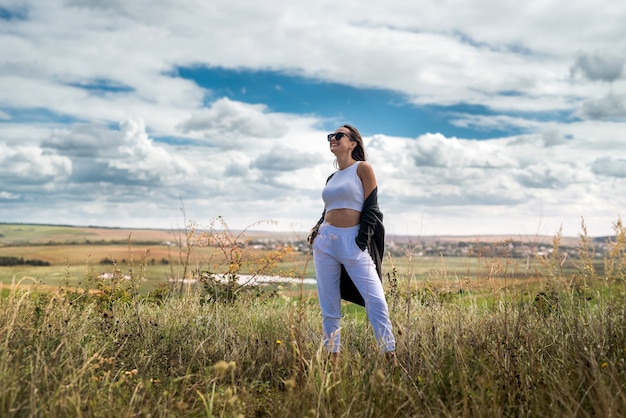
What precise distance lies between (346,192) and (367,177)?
0.88 ft

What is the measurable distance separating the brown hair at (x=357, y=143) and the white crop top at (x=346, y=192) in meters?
0.25

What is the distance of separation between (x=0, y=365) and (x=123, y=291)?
3560 millimetres

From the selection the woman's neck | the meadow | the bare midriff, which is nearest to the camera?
the meadow

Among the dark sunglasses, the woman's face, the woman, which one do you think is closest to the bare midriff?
the woman

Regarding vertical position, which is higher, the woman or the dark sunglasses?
the dark sunglasses

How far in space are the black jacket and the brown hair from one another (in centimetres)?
48

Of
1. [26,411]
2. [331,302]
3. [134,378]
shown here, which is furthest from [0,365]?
[331,302]

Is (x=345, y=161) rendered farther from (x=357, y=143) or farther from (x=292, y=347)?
(x=292, y=347)

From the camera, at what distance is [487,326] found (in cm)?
629

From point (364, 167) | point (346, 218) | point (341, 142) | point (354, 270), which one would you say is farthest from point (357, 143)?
point (354, 270)

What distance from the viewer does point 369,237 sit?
5340mm

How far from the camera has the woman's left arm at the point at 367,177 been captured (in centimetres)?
553

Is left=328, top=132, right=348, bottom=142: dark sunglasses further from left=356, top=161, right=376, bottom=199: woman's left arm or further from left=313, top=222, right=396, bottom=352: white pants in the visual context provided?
left=313, top=222, right=396, bottom=352: white pants

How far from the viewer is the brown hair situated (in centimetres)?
584
